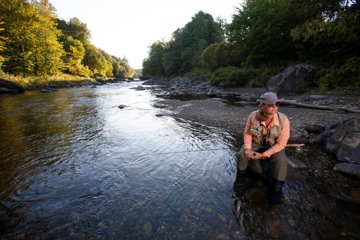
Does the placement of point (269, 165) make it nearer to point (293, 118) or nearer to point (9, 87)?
point (293, 118)

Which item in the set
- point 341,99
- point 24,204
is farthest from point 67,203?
point 341,99

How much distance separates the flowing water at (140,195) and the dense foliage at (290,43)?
10.0 metres

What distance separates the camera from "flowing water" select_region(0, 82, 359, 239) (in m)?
3.30

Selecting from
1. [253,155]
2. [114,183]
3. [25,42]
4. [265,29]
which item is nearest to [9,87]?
[25,42]

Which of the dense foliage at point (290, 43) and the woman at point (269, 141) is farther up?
the dense foliage at point (290, 43)

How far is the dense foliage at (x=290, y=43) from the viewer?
36.3 feet

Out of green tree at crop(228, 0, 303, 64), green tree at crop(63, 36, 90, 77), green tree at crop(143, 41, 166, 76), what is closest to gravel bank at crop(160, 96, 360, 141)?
green tree at crop(228, 0, 303, 64)

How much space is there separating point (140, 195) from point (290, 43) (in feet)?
85.7

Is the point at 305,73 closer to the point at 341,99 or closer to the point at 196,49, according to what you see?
the point at 341,99

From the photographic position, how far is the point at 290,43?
76.9ft

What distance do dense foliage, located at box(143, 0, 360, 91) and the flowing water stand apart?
1002cm

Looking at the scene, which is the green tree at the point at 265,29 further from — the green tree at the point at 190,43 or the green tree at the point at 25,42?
the green tree at the point at 25,42

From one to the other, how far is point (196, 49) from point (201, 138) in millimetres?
53235

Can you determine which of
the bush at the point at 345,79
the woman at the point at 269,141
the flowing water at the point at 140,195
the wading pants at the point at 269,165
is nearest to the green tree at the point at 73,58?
the flowing water at the point at 140,195
